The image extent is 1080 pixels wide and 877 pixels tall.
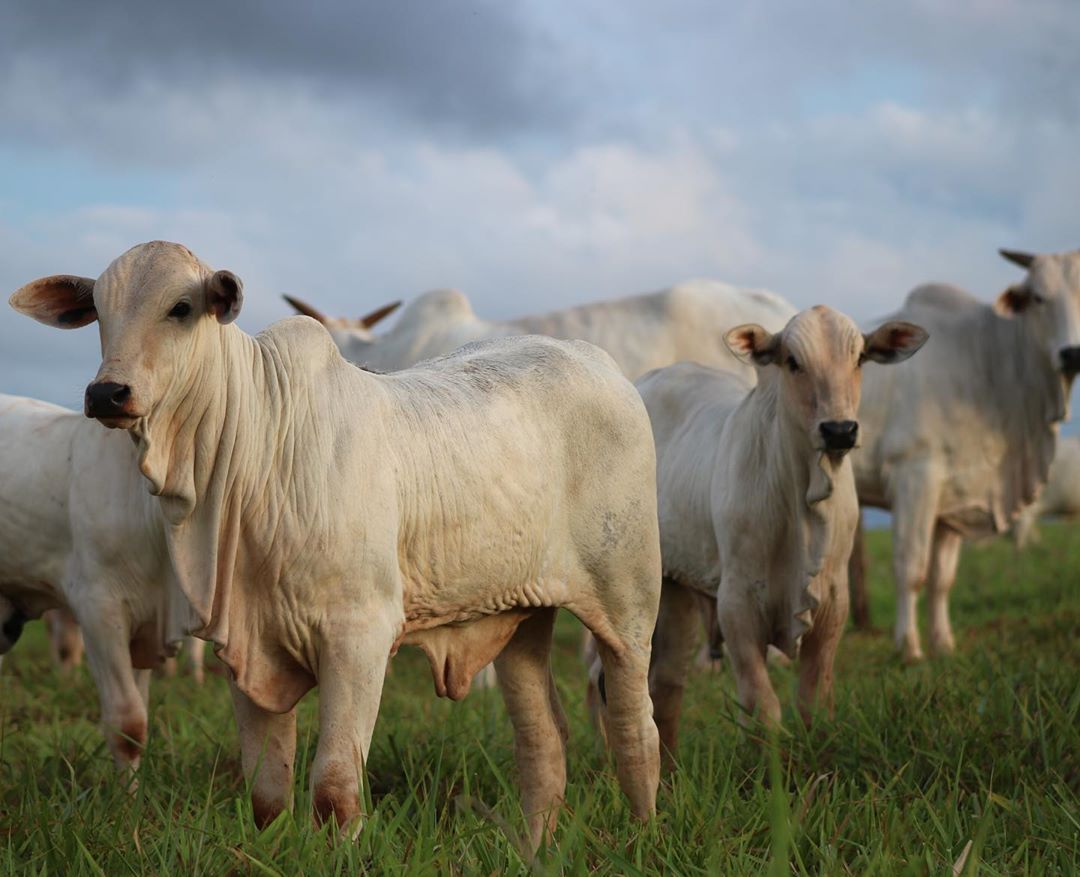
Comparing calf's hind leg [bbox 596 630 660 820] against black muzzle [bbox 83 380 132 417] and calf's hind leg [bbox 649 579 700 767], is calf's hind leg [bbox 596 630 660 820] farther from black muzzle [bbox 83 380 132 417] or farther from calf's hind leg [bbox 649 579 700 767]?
black muzzle [bbox 83 380 132 417]

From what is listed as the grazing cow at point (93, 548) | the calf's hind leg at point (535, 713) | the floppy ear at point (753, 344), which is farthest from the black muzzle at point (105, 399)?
the floppy ear at point (753, 344)

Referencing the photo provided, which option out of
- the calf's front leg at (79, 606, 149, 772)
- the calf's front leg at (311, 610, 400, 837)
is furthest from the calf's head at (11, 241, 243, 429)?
the calf's front leg at (79, 606, 149, 772)

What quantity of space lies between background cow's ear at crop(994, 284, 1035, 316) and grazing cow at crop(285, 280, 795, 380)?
158 cm

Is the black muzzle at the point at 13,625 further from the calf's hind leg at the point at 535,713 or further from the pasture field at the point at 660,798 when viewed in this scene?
the calf's hind leg at the point at 535,713

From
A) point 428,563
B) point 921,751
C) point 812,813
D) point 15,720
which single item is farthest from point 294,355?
point 15,720

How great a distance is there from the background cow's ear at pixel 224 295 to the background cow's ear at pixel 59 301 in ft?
1.18

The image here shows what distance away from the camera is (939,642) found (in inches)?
364

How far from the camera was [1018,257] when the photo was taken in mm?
9727

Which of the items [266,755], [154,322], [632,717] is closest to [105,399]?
[154,322]

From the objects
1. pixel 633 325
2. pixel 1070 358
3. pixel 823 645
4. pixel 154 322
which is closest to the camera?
pixel 154 322

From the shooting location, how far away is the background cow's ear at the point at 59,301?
3.52 meters

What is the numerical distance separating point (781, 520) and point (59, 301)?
3.06 metres

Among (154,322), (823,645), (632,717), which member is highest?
(154,322)

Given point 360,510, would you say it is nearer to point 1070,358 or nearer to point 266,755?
point 266,755
